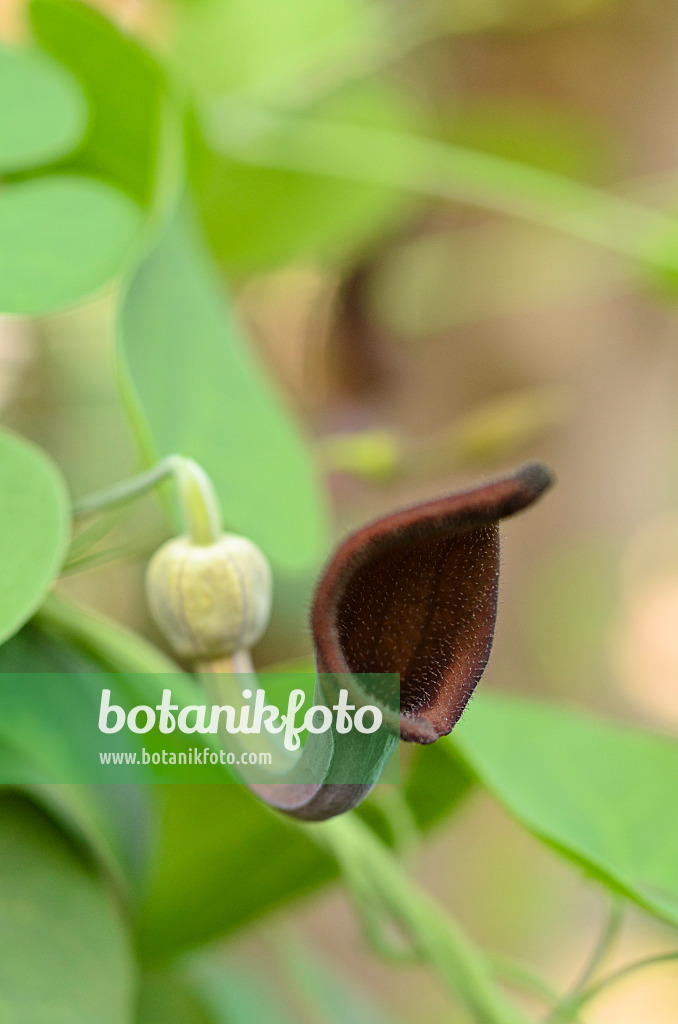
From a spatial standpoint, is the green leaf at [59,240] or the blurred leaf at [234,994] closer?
the green leaf at [59,240]

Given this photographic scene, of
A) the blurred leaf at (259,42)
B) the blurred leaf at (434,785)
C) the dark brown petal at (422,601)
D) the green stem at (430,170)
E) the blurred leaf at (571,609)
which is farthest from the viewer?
the blurred leaf at (571,609)

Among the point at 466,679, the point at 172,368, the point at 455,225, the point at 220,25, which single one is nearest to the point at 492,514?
the point at 466,679

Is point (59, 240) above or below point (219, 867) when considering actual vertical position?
above

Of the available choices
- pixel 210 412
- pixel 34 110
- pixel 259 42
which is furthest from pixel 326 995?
pixel 259 42

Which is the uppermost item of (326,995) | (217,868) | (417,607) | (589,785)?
(417,607)

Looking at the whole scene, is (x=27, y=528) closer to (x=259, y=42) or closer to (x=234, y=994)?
(x=234, y=994)

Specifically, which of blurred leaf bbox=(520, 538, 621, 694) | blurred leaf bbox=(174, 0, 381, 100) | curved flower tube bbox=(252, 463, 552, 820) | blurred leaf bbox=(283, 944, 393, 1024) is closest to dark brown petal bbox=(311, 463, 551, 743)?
curved flower tube bbox=(252, 463, 552, 820)

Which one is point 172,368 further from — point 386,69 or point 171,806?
point 386,69

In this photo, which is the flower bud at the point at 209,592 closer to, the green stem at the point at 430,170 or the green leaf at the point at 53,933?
the green leaf at the point at 53,933

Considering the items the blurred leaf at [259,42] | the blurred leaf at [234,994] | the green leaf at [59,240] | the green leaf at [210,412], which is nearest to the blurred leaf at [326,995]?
the blurred leaf at [234,994]
